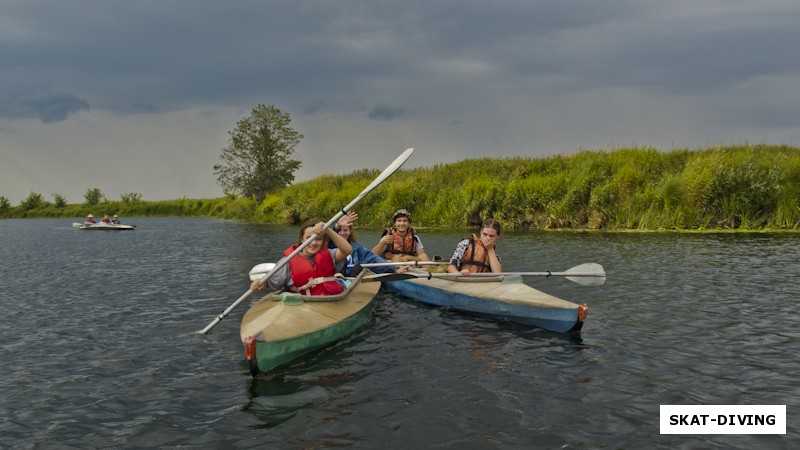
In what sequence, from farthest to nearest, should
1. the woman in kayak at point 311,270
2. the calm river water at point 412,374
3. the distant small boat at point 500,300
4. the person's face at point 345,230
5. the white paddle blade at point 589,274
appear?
the person's face at point 345,230 → the white paddle blade at point 589,274 → the woman in kayak at point 311,270 → the distant small boat at point 500,300 → the calm river water at point 412,374

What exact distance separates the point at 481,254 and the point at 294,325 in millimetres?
4510

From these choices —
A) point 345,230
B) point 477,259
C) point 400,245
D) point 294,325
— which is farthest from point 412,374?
point 400,245

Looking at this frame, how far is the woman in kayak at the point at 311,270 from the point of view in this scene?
7938 millimetres

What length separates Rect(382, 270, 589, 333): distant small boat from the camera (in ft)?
24.8

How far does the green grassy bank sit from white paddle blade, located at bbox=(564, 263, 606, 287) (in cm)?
1511

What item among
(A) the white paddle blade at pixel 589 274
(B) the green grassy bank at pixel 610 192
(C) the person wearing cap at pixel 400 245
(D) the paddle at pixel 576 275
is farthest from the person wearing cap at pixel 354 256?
(B) the green grassy bank at pixel 610 192

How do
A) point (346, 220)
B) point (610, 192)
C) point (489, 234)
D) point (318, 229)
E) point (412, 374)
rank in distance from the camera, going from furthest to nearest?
1. point (610, 192)
2. point (346, 220)
3. point (489, 234)
4. point (318, 229)
5. point (412, 374)

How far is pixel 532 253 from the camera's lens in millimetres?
16797

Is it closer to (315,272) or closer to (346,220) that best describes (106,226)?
(346,220)

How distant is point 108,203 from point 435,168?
59757 millimetres

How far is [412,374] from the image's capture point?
20.4 ft

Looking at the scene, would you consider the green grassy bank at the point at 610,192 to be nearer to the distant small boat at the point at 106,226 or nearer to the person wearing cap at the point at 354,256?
the distant small boat at the point at 106,226

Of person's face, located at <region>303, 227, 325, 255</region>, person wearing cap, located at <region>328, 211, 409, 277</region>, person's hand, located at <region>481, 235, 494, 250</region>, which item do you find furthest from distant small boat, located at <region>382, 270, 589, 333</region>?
person's face, located at <region>303, 227, 325, 255</region>

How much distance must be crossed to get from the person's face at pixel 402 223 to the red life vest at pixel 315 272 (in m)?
3.86
